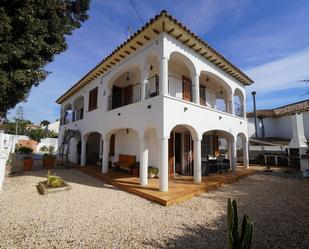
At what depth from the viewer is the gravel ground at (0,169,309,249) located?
4090 mm

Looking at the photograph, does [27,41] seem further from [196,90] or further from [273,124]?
[273,124]

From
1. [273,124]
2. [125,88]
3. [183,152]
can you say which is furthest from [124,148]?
[273,124]

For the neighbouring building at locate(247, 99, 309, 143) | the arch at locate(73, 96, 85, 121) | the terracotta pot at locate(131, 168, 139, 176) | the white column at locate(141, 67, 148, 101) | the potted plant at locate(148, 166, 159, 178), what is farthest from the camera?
the neighbouring building at locate(247, 99, 309, 143)

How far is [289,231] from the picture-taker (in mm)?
4547

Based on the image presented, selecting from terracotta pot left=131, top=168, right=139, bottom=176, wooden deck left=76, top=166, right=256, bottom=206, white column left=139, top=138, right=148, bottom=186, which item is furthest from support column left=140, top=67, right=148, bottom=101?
terracotta pot left=131, top=168, right=139, bottom=176

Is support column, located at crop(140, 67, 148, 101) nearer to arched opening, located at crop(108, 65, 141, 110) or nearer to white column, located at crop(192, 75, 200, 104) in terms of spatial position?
white column, located at crop(192, 75, 200, 104)

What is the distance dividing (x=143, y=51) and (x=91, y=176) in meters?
8.00

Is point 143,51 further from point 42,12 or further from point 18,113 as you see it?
point 18,113

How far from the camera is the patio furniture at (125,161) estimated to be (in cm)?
1155

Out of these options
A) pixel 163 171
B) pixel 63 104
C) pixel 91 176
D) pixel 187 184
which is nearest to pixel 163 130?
pixel 163 171

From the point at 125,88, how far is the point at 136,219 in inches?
373

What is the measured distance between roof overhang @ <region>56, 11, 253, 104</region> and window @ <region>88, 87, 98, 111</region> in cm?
107

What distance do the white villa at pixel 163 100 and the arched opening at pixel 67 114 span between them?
2.21m

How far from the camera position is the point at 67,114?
65.5 ft
